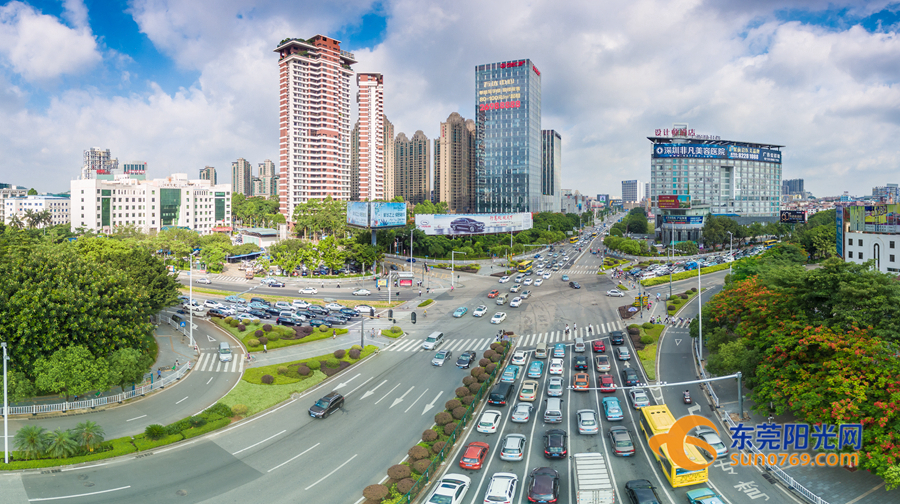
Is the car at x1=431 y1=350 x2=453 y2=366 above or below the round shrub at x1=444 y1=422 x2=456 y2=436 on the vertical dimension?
above

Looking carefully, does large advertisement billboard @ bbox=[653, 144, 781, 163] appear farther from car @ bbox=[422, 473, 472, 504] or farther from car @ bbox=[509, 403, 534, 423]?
car @ bbox=[422, 473, 472, 504]

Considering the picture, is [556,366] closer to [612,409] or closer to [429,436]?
[612,409]

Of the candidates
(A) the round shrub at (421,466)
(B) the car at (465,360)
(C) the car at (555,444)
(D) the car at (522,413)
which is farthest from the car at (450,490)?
(B) the car at (465,360)

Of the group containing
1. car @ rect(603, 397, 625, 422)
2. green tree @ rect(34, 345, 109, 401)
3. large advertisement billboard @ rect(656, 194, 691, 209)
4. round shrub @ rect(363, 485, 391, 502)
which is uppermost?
large advertisement billboard @ rect(656, 194, 691, 209)

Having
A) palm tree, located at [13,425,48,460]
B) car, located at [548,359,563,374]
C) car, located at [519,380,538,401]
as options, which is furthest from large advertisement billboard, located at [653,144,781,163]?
palm tree, located at [13,425,48,460]

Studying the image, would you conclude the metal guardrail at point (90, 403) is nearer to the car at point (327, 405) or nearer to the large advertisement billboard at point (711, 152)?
the car at point (327, 405)

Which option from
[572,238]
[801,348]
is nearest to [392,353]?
[801,348]
